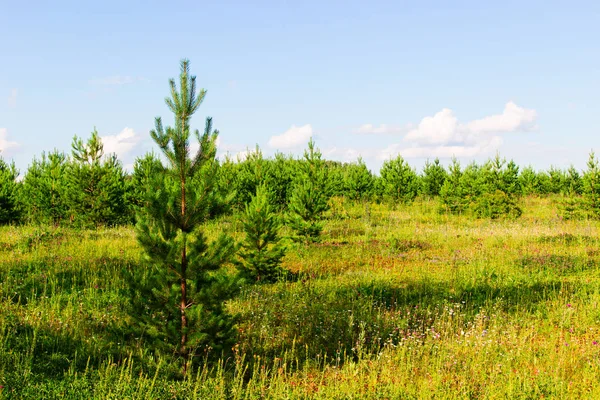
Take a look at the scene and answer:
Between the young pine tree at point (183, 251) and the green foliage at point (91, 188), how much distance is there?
17344 millimetres

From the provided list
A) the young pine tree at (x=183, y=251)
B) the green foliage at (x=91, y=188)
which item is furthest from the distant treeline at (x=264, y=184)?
the young pine tree at (x=183, y=251)

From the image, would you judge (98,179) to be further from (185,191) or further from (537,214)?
(537,214)

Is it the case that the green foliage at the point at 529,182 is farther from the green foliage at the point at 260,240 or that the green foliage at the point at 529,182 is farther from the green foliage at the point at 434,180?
the green foliage at the point at 260,240

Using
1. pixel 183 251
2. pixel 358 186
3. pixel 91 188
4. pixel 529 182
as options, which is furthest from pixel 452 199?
pixel 183 251

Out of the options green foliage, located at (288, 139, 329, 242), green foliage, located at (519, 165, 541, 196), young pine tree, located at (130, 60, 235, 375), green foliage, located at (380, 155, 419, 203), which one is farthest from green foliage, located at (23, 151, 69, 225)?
green foliage, located at (519, 165, 541, 196)

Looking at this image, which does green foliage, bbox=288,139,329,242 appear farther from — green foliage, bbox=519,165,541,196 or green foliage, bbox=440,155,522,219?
green foliage, bbox=519,165,541,196

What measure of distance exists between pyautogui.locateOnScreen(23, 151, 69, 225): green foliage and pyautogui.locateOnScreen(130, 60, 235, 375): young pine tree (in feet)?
62.0

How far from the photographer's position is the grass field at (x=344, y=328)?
4.94m

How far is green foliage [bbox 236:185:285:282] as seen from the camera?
417 inches

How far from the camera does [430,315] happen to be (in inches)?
323

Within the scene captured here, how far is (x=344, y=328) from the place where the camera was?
24.6 ft

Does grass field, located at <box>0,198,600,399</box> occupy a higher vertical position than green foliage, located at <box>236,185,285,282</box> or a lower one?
lower

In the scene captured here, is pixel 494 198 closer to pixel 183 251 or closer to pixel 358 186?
pixel 358 186

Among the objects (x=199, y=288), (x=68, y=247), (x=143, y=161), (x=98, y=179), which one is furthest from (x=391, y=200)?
(x=199, y=288)
